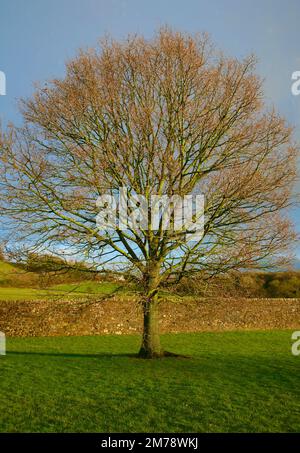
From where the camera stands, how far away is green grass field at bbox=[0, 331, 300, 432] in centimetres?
754

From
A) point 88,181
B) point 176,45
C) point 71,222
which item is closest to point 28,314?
point 71,222

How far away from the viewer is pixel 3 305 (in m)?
23.7

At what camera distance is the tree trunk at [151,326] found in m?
13.4

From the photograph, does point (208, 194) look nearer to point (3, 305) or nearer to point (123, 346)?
point (123, 346)

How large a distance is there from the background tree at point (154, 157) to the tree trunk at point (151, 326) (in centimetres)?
10

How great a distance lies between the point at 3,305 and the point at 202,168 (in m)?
15.2

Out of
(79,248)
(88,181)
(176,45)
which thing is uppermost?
(176,45)
